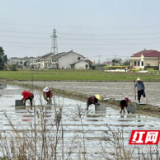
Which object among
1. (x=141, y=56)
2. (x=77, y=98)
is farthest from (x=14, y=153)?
(x=141, y=56)

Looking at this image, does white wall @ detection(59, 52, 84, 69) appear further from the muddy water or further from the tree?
the muddy water

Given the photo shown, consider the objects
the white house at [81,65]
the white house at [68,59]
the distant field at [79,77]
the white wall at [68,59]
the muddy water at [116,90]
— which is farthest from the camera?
the white wall at [68,59]

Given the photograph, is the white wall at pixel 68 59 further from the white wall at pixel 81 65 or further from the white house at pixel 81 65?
the white wall at pixel 81 65

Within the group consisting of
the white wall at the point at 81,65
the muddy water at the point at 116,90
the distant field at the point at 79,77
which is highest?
the white wall at the point at 81,65

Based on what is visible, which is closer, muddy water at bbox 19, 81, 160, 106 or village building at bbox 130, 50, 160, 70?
muddy water at bbox 19, 81, 160, 106

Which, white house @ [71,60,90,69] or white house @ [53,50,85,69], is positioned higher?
white house @ [53,50,85,69]

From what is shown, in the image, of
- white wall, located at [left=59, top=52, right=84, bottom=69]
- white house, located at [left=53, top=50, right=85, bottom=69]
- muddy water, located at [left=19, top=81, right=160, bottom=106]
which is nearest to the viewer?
muddy water, located at [left=19, top=81, right=160, bottom=106]

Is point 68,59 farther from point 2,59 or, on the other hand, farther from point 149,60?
point 149,60

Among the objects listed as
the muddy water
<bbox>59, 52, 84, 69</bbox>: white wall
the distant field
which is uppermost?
<bbox>59, 52, 84, 69</bbox>: white wall

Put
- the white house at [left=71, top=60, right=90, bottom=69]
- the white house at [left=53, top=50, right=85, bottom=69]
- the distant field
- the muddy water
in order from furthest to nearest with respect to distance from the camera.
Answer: the white house at [left=53, top=50, right=85, bottom=69] < the white house at [left=71, top=60, right=90, bottom=69] < the distant field < the muddy water

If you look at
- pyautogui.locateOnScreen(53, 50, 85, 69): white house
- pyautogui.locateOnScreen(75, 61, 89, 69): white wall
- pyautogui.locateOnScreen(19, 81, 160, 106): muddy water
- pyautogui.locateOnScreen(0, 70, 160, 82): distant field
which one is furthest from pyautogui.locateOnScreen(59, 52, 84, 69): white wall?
pyautogui.locateOnScreen(19, 81, 160, 106): muddy water

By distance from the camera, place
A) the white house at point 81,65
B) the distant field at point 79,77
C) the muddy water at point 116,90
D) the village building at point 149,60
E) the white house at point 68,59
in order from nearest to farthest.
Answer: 1. the muddy water at point 116,90
2. the distant field at point 79,77
3. the village building at point 149,60
4. the white house at point 81,65
5. the white house at point 68,59

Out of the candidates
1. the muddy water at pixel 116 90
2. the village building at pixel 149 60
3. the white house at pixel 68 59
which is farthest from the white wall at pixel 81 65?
the muddy water at pixel 116 90

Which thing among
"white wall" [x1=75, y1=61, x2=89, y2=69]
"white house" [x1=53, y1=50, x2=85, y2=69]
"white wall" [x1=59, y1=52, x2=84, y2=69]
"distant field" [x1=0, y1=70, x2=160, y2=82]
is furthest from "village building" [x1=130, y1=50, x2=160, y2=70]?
"distant field" [x1=0, y1=70, x2=160, y2=82]
